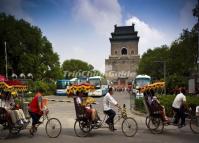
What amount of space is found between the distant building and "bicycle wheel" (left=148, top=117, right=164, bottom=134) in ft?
321

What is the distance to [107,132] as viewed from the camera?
1369 centimetres

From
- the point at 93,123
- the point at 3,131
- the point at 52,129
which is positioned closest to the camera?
the point at 52,129

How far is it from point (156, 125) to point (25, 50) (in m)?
50.5

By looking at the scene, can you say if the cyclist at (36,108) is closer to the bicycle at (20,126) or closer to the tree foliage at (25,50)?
the bicycle at (20,126)

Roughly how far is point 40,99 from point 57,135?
145 cm

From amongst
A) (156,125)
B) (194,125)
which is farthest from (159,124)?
(194,125)

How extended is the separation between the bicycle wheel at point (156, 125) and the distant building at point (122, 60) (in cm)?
9779

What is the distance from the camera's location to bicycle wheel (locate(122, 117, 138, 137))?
41.4ft

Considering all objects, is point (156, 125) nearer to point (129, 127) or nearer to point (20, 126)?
point (129, 127)

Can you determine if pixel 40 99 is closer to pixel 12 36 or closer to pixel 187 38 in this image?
pixel 187 38

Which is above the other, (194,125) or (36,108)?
(36,108)

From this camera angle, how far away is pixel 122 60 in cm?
11519

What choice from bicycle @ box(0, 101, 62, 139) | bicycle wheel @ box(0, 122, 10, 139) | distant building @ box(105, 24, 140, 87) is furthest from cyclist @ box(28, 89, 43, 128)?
distant building @ box(105, 24, 140, 87)

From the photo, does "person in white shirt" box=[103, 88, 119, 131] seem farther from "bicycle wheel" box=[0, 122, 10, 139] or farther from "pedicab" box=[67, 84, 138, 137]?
"bicycle wheel" box=[0, 122, 10, 139]
